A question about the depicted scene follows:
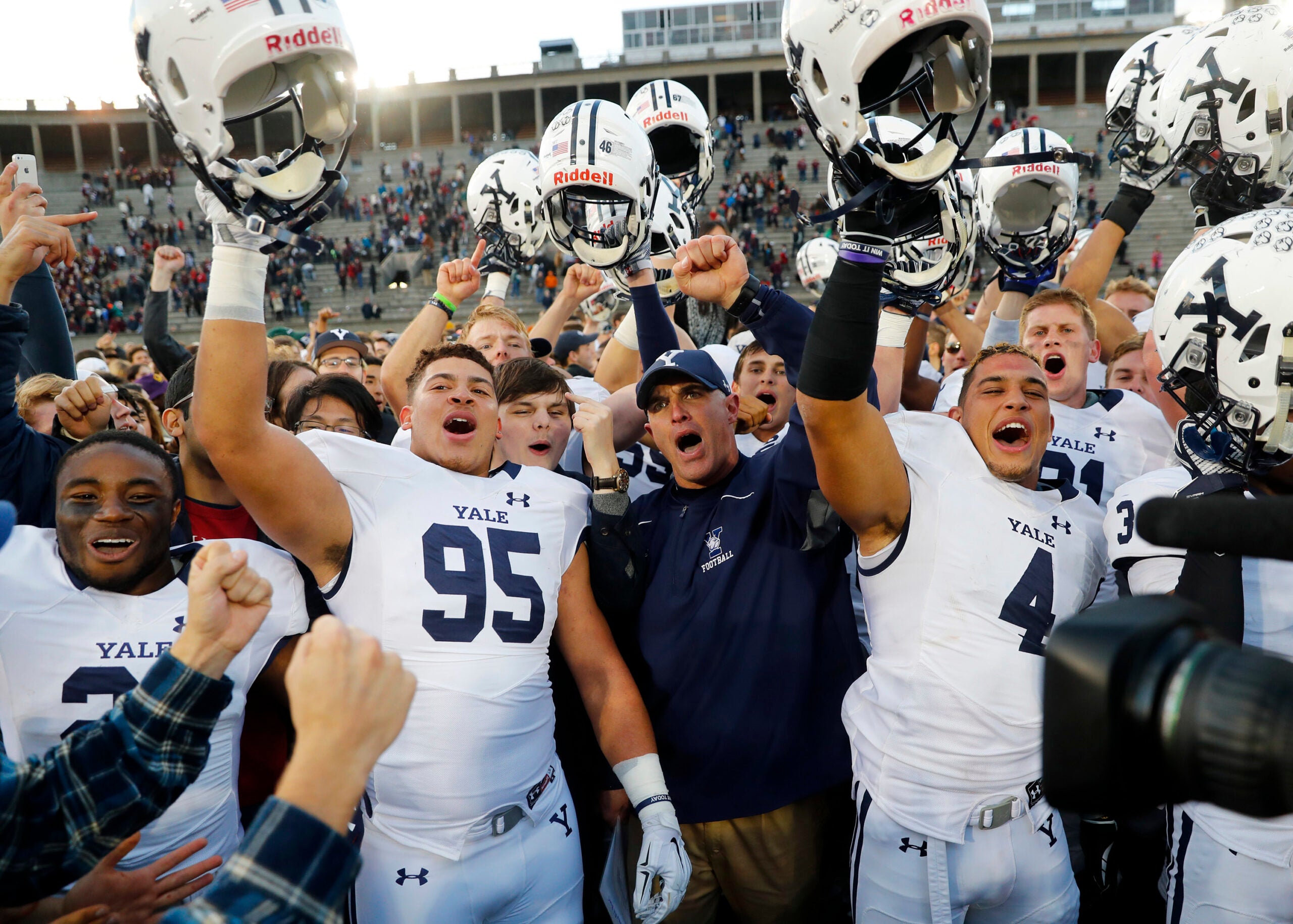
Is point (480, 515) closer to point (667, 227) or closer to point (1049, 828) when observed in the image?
point (1049, 828)

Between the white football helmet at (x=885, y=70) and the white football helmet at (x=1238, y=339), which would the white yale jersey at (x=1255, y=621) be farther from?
the white football helmet at (x=885, y=70)

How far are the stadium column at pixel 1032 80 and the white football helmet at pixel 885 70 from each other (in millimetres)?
50413

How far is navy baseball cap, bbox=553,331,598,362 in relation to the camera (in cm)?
781

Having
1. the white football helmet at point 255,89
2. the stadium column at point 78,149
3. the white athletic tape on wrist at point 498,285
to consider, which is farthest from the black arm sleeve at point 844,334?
the stadium column at point 78,149

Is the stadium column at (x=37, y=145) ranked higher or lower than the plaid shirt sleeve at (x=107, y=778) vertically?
higher

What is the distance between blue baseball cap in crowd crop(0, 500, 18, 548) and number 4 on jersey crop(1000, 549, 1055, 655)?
2472mm

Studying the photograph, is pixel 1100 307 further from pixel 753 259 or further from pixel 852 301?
pixel 753 259

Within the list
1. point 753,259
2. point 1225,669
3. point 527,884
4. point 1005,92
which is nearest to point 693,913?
point 527,884

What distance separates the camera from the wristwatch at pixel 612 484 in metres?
3.08

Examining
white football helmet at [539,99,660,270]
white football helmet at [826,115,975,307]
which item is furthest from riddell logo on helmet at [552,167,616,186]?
white football helmet at [826,115,975,307]

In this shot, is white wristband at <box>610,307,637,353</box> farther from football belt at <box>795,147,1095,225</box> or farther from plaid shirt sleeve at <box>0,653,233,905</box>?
plaid shirt sleeve at <box>0,653,233,905</box>

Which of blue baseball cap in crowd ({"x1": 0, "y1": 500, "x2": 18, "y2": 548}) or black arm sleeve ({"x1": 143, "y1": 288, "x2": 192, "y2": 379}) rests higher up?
black arm sleeve ({"x1": 143, "y1": 288, "x2": 192, "y2": 379})

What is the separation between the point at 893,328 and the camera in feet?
10.7

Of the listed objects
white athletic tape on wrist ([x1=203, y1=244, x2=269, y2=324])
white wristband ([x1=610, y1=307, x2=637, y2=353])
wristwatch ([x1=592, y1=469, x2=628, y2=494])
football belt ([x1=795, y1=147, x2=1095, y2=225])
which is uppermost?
football belt ([x1=795, y1=147, x2=1095, y2=225])
